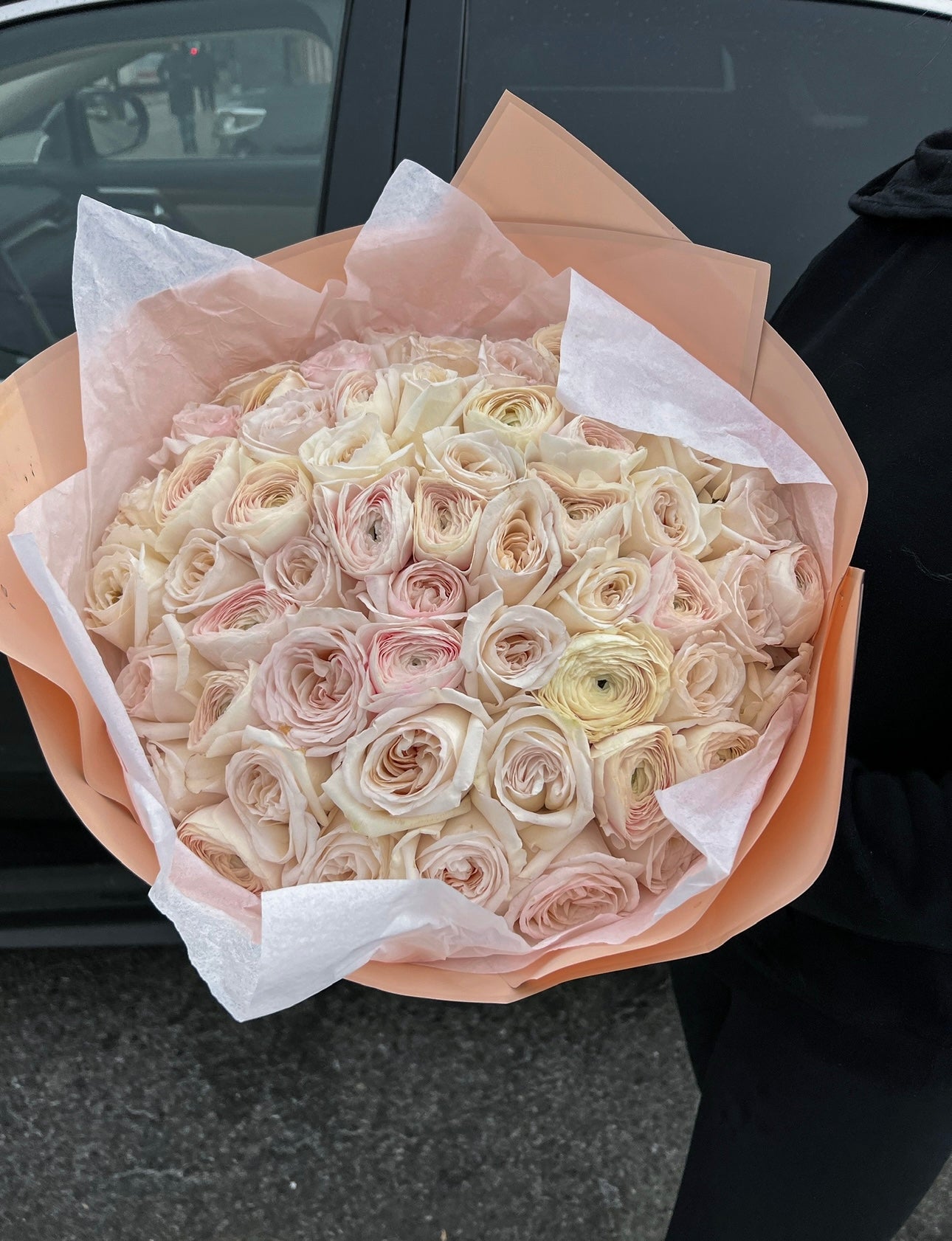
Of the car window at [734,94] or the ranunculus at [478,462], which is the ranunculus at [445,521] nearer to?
the ranunculus at [478,462]

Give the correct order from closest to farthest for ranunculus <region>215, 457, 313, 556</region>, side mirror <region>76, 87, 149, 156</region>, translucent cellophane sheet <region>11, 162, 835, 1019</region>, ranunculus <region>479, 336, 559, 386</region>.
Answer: translucent cellophane sheet <region>11, 162, 835, 1019</region>, ranunculus <region>215, 457, 313, 556</region>, ranunculus <region>479, 336, 559, 386</region>, side mirror <region>76, 87, 149, 156</region>

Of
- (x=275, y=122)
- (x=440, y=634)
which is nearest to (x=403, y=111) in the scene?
(x=275, y=122)

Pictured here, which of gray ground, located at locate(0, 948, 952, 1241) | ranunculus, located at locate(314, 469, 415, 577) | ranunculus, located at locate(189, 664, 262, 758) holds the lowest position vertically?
gray ground, located at locate(0, 948, 952, 1241)

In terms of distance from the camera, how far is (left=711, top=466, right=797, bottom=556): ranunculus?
88cm

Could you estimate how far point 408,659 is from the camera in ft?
2.56

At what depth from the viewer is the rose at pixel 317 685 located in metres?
0.77

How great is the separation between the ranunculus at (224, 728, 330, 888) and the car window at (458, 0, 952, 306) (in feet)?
3.64

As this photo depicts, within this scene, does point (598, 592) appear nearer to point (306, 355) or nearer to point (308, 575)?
point (308, 575)

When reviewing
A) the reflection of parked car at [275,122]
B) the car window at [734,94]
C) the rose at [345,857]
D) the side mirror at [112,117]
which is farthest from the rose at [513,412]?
the side mirror at [112,117]

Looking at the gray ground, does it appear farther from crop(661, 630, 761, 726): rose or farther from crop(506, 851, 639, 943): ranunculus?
crop(661, 630, 761, 726): rose

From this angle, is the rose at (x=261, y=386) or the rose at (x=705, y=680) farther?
the rose at (x=261, y=386)

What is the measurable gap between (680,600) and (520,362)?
299 mm

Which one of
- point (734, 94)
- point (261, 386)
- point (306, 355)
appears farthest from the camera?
point (734, 94)

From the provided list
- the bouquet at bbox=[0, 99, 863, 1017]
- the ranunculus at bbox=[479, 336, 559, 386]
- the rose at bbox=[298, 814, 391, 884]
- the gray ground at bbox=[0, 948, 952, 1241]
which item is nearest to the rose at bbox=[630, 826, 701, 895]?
the bouquet at bbox=[0, 99, 863, 1017]
